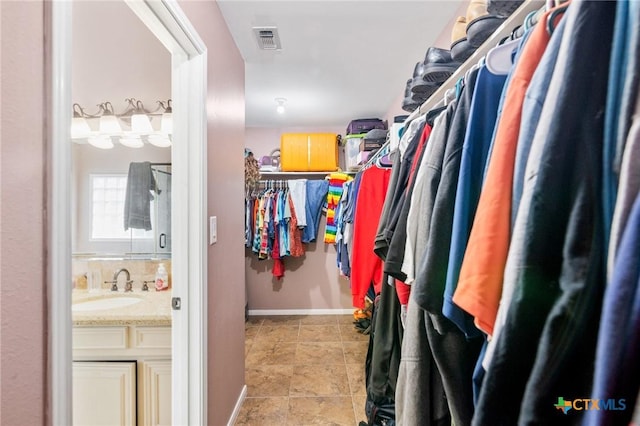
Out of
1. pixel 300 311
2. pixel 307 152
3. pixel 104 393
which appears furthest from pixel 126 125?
pixel 300 311

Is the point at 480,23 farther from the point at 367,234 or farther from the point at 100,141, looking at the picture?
the point at 100,141

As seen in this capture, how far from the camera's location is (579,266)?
1.22ft

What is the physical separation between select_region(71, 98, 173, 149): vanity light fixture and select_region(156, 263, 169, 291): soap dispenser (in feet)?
2.78

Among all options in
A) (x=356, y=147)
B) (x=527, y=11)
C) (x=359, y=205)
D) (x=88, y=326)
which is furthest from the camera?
(x=356, y=147)

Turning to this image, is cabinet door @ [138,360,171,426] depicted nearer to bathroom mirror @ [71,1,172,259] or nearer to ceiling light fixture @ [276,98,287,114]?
bathroom mirror @ [71,1,172,259]

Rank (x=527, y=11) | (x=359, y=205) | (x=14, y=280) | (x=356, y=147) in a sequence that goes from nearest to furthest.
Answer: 1. (x=14, y=280)
2. (x=527, y=11)
3. (x=359, y=205)
4. (x=356, y=147)

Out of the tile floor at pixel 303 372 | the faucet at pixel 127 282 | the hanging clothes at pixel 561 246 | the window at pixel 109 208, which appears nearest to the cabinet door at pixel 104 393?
the faucet at pixel 127 282

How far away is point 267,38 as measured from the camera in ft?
6.09

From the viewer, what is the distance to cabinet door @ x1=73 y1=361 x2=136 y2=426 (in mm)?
1462

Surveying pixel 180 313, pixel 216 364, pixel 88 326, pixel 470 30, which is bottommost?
pixel 216 364

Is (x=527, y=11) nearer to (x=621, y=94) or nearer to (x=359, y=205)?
(x=621, y=94)

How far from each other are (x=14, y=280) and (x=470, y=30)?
132 centimetres

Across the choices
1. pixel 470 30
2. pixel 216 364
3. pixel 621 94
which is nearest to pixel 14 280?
pixel 621 94

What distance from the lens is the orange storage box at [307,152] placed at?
344 centimetres
